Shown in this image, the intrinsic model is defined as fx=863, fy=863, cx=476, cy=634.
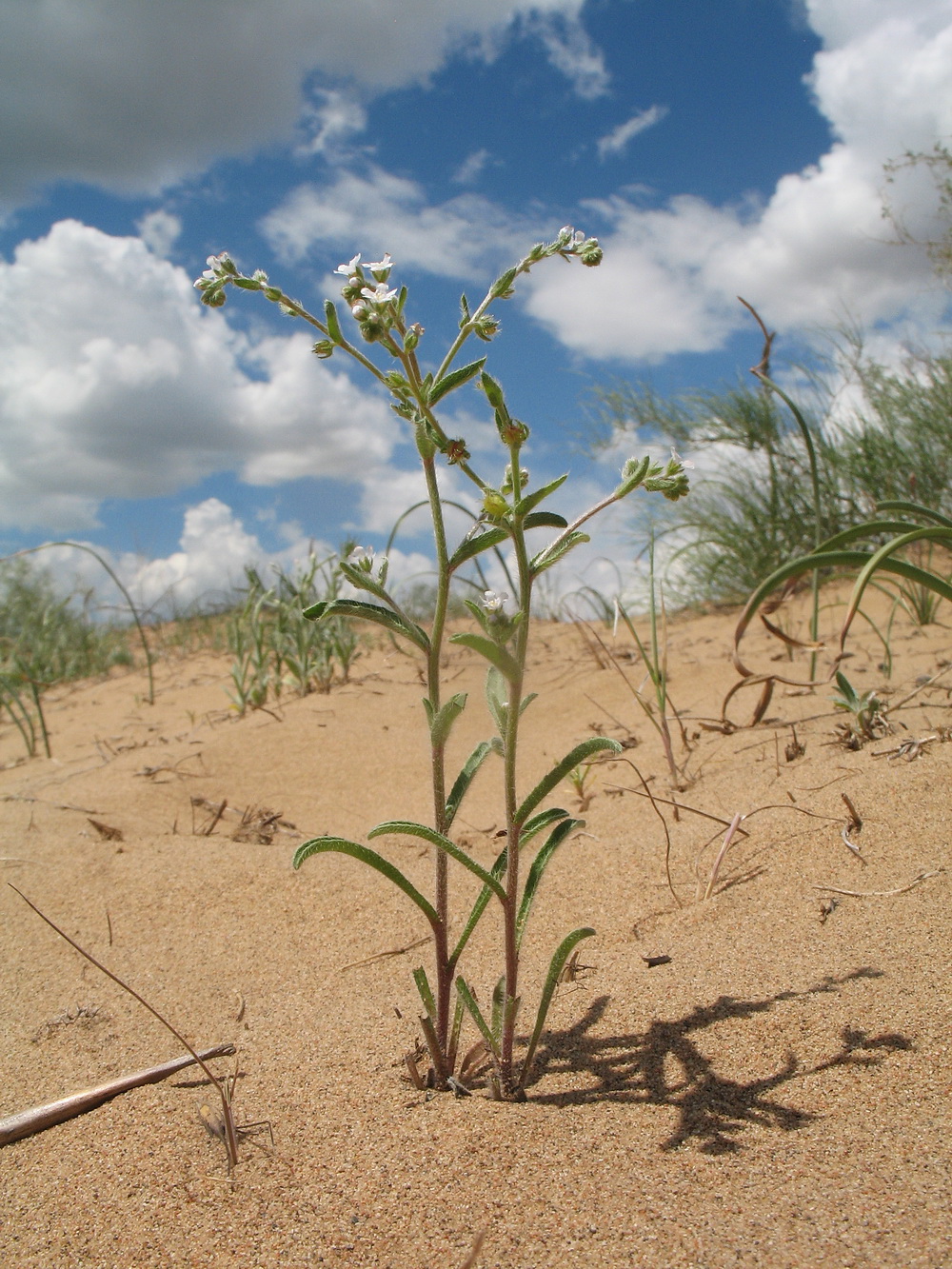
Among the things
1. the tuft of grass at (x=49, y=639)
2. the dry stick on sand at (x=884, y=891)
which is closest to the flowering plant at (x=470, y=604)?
the dry stick on sand at (x=884, y=891)

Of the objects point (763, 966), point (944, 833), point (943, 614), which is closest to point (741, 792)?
point (944, 833)

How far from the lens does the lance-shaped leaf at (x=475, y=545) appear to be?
121cm

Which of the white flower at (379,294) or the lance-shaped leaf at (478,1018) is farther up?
the white flower at (379,294)

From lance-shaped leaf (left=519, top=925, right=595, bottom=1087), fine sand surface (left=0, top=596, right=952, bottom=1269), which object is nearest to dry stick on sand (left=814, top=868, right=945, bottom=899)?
fine sand surface (left=0, top=596, right=952, bottom=1269)

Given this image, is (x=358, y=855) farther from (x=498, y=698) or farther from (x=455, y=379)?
(x=455, y=379)

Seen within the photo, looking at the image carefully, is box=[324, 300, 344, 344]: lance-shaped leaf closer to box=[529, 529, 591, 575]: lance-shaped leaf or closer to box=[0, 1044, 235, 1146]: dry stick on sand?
box=[529, 529, 591, 575]: lance-shaped leaf

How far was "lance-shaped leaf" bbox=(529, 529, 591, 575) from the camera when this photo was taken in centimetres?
119

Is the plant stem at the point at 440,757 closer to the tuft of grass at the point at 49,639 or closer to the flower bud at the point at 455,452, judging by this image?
the flower bud at the point at 455,452

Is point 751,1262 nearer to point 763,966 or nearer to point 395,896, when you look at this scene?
point 763,966

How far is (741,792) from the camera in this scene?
90.0 inches

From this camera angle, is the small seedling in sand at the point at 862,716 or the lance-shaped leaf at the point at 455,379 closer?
the lance-shaped leaf at the point at 455,379

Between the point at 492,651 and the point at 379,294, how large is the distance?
48 cm

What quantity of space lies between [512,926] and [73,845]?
5.73 feet

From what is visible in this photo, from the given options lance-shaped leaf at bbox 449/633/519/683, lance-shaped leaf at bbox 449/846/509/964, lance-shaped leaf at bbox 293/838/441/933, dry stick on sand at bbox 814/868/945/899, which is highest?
lance-shaped leaf at bbox 449/633/519/683
